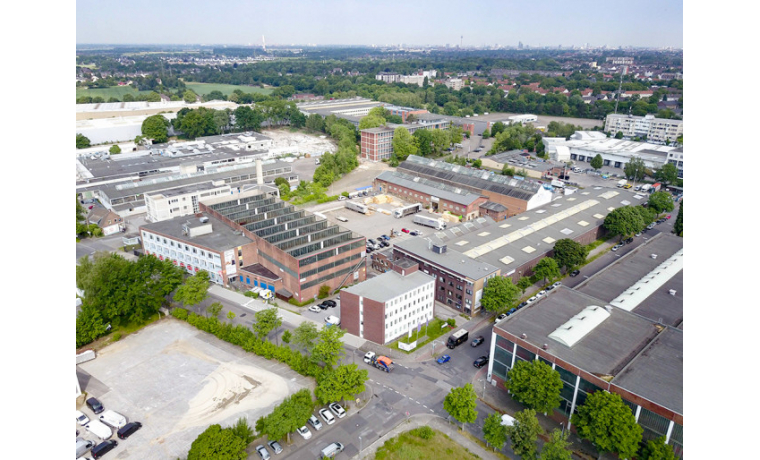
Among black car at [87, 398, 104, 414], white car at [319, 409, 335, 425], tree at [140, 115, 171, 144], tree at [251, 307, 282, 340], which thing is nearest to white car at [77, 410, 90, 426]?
black car at [87, 398, 104, 414]

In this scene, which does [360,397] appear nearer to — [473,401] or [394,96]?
[473,401]

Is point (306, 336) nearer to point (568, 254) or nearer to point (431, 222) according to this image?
point (568, 254)

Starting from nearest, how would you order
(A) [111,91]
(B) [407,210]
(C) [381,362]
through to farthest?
1. (C) [381,362]
2. (B) [407,210]
3. (A) [111,91]

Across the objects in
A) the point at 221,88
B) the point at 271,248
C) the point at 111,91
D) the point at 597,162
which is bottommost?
the point at 271,248

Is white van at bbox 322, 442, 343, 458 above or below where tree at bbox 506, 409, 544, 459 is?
below

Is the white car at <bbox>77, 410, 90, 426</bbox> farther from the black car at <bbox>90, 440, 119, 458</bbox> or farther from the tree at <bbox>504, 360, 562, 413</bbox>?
the tree at <bbox>504, 360, 562, 413</bbox>

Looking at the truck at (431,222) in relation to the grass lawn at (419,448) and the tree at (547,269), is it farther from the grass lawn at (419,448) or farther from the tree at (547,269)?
the grass lawn at (419,448)

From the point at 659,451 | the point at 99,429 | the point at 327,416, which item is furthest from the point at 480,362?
the point at 99,429
